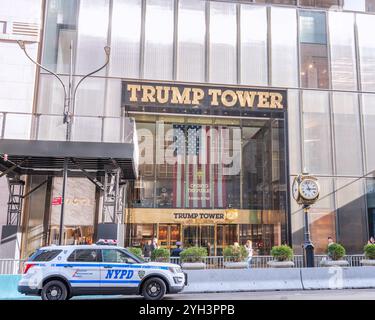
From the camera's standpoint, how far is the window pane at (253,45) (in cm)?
2748

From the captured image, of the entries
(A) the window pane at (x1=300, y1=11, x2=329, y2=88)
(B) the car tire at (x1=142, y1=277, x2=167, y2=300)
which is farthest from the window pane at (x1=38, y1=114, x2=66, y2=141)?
(A) the window pane at (x1=300, y1=11, x2=329, y2=88)

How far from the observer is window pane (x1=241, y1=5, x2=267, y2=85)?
27.5m

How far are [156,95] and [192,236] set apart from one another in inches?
361

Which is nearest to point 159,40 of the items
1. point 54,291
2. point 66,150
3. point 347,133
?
point 66,150

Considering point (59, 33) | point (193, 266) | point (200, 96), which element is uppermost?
point (59, 33)

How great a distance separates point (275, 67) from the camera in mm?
27766

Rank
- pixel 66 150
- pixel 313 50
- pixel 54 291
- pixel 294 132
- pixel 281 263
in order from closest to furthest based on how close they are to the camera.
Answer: pixel 54 291
pixel 66 150
pixel 281 263
pixel 294 132
pixel 313 50

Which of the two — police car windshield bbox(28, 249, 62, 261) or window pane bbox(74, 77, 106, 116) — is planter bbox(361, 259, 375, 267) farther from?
window pane bbox(74, 77, 106, 116)

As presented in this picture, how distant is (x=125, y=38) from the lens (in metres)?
26.6

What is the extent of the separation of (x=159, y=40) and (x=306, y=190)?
1396 centimetres

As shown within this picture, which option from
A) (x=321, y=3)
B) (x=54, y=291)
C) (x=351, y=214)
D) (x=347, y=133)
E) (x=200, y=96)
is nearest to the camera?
(x=54, y=291)

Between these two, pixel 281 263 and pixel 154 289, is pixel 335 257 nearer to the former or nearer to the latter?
pixel 281 263
